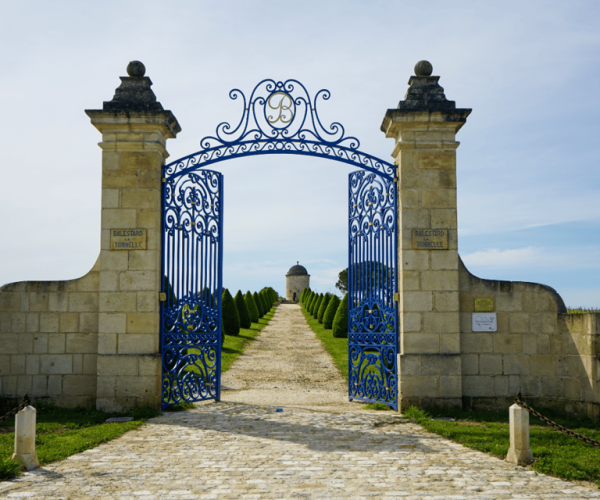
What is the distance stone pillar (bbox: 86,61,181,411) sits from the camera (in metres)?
7.28

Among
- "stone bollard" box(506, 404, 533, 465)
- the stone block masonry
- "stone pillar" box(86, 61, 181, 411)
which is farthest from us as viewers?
the stone block masonry

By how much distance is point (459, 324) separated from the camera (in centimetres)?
744

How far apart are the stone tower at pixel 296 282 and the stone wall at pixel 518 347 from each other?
47504mm

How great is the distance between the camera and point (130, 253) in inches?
293

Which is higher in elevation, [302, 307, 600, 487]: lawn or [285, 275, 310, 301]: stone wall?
[285, 275, 310, 301]: stone wall

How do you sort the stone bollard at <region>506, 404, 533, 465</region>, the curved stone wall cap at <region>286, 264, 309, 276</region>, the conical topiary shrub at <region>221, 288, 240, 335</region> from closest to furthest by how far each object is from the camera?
the stone bollard at <region>506, 404, 533, 465</region>, the conical topiary shrub at <region>221, 288, 240, 335</region>, the curved stone wall cap at <region>286, 264, 309, 276</region>

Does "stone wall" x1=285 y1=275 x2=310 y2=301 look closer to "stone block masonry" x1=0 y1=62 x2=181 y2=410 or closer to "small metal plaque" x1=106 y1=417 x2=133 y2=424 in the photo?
"stone block masonry" x1=0 y1=62 x2=181 y2=410

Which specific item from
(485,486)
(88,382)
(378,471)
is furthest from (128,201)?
(485,486)

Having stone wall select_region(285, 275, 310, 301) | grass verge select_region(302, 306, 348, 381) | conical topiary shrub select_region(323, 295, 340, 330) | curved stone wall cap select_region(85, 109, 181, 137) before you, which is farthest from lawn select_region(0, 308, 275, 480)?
stone wall select_region(285, 275, 310, 301)

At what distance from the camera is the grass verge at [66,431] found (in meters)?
5.19

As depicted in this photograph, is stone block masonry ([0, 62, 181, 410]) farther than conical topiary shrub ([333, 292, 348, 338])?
No

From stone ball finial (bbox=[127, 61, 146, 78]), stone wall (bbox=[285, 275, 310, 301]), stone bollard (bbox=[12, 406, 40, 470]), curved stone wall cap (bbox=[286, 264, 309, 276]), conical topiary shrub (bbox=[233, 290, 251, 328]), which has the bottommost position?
stone bollard (bbox=[12, 406, 40, 470])

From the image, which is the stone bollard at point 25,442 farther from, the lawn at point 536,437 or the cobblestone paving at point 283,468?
the lawn at point 536,437

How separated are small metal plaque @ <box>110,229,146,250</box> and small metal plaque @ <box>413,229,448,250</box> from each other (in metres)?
3.80
